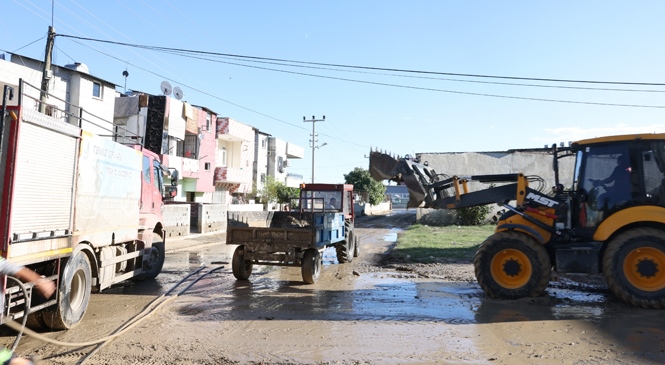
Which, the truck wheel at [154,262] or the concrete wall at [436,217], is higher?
the concrete wall at [436,217]

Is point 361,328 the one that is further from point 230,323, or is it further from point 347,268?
point 347,268

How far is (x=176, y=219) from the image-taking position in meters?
22.4

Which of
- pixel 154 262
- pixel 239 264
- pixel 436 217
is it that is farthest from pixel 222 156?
pixel 239 264

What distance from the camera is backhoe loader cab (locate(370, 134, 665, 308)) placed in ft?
26.1

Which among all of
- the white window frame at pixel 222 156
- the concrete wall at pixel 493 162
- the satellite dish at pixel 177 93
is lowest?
the concrete wall at pixel 493 162

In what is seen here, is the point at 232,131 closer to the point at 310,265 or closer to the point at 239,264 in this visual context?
the point at 239,264

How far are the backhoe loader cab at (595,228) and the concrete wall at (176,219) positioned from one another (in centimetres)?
1636

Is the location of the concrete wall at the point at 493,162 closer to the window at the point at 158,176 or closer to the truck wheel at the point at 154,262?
the window at the point at 158,176

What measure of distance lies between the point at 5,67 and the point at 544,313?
75.7 feet

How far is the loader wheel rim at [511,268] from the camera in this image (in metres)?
8.66

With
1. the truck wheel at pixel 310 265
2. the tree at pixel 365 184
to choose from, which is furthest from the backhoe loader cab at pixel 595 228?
the tree at pixel 365 184

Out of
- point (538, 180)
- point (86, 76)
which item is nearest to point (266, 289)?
point (538, 180)

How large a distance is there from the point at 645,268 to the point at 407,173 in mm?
4572

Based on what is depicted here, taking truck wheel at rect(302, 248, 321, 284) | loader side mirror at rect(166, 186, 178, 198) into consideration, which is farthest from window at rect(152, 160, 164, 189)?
truck wheel at rect(302, 248, 321, 284)
